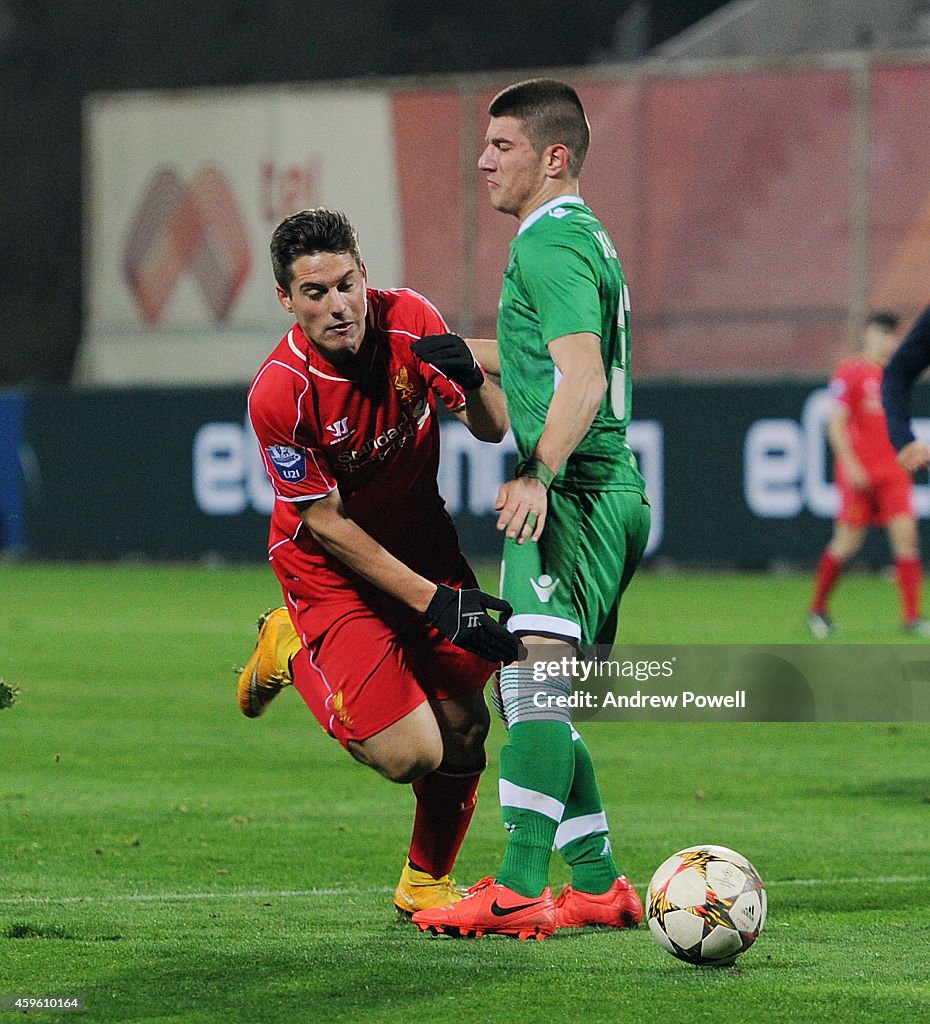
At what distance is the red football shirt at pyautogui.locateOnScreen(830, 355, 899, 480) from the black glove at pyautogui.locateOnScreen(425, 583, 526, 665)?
1038 centimetres

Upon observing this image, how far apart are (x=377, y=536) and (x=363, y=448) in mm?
296

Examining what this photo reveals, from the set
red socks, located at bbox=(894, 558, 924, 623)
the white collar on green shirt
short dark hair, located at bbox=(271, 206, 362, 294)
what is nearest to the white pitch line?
short dark hair, located at bbox=(271, 206, 362, 294)

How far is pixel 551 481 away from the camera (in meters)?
5.46

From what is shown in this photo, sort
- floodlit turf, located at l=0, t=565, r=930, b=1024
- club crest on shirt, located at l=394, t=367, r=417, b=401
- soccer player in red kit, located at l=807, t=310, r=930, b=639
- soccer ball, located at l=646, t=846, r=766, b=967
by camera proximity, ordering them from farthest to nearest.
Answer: soccer player in red kit, located at l=807, t=310, r=930, b=639
club crest on shirt, located at l=394, t=367, r=417, b=401
soccer ball, located at l=646, t=846, r=766, b=967
floodlit turf, located at l=0, t=565, r=930, b=1024

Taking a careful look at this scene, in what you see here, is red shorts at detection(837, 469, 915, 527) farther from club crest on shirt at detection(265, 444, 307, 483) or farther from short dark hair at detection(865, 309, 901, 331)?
club crest on shirt at detection(265, 444, 307, 483)

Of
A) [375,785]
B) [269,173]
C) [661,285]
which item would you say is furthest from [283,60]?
[375,785]

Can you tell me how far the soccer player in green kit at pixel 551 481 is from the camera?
5.58 meters

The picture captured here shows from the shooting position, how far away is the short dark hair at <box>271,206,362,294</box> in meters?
5.69

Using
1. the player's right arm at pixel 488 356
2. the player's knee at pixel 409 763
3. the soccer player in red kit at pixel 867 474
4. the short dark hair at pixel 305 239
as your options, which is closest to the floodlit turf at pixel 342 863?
the player's knee at pixel 409 763

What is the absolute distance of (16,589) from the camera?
1959 cm

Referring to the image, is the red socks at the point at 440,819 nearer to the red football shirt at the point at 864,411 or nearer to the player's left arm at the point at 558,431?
the player's left arm at the point at 558,431

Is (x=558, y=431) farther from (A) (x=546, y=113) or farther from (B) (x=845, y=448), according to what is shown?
(B) (x=845, y=448)

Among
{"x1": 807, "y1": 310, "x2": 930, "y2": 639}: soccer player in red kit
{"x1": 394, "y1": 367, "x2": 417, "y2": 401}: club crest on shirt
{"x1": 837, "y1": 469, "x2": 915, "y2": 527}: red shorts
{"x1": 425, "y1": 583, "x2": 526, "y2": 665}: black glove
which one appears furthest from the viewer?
{"x1": 837, "y1": 469, "x2": 915, "y2": 527}: red shorts

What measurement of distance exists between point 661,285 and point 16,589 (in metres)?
8.23
